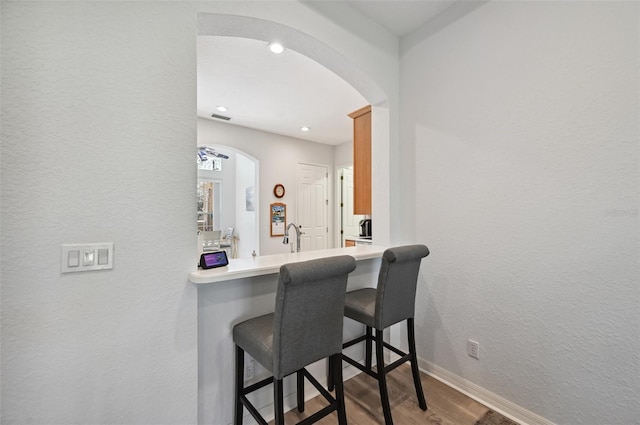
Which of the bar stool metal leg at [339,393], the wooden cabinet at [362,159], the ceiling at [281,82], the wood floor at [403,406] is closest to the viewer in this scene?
the bar stool metal leg at [339,393]

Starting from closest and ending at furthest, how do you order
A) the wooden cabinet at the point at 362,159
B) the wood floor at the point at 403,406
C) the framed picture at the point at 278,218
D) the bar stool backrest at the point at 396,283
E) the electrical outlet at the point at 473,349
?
the bar stool backrest at the point at 396,283, the wood floor at the point at 403,406, the electrical outlet at the point at 473,349, the wooden cabinet at the point at 362,159, the framed picture at the point at 278,218

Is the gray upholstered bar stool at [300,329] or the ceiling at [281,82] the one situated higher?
the ceiling at [281,82]

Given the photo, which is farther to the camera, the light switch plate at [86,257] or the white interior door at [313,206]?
the white interior door at [313,206]

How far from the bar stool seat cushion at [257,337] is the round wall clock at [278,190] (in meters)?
3.55

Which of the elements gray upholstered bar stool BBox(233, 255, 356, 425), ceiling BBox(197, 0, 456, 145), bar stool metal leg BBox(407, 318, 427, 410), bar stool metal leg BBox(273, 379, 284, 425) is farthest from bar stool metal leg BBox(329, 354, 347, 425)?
ceiling BBox(197, 0, 456, 145)

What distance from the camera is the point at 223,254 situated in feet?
4.93

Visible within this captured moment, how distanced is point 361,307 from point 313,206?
12.7 ft

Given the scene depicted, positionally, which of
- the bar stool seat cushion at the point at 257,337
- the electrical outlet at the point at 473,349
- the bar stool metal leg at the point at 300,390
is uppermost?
the bar stool seat cushion at the point at 257,337

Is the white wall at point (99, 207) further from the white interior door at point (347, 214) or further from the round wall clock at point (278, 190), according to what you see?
the white interior door at point (347, 214)

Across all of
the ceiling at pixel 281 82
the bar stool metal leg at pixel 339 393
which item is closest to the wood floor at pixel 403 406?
the bar stool metal leg at pixel 339 393

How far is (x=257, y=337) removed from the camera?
4.29 feet

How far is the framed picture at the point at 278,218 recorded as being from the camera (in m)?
4.93

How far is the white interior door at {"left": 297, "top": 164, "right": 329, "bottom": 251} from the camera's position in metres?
5.30

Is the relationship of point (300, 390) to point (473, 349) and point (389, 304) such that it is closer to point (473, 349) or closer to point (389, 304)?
point (389, 304)
